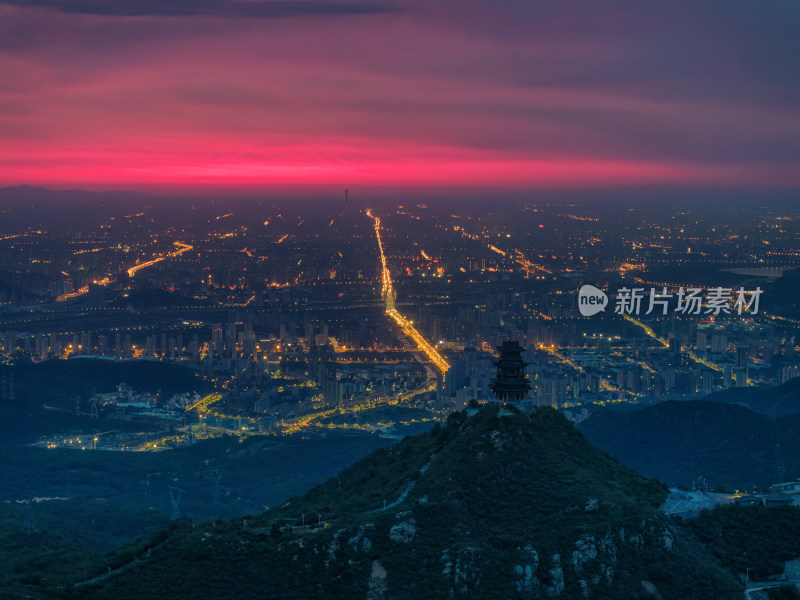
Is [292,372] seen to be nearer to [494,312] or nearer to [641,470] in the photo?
[494,312]

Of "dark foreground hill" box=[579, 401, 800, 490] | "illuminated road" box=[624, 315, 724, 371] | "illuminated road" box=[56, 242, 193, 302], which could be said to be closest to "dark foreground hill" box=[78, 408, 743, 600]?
"dark foreground hill" box=[579, 401, 800, 490]

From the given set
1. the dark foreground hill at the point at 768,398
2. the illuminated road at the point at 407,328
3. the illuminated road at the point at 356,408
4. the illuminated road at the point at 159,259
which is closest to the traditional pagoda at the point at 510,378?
the illuminated road at the point at 356,408

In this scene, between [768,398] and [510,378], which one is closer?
[510,378]

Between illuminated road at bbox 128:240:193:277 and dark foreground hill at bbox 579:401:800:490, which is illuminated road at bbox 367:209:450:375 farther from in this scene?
illuminated road at bbox 128:240:193:277

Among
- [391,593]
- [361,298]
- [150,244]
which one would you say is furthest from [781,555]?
[150,244]

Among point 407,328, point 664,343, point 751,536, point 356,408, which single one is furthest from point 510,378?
point 407,328

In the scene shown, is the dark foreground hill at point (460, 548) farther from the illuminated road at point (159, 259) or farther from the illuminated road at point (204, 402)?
the illuminated road at point (159, 259)

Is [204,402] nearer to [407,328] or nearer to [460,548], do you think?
[407,328]
